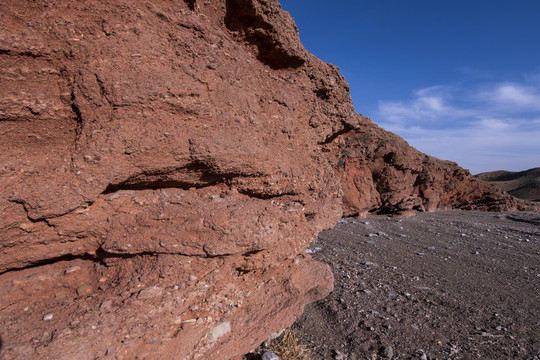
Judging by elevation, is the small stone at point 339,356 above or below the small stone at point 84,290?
below

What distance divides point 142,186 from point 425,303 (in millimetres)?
3541

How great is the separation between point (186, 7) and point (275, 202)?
1804 millimetres

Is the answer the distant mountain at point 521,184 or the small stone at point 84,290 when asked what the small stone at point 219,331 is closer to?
the small stone at point 84,290

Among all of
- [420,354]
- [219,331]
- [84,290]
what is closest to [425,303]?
[420,354]

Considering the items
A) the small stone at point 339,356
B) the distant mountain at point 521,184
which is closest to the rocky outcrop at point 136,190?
the small stone at point 339,356

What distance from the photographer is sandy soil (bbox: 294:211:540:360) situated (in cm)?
273

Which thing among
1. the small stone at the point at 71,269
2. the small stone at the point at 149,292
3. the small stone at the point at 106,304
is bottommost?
the small stone at the point at 106,304

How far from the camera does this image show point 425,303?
11.7ft

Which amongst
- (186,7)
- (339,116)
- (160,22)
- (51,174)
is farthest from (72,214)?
(339,116)

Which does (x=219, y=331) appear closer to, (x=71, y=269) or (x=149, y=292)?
(x=149, y=292)

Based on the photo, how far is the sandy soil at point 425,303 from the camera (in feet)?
8.95

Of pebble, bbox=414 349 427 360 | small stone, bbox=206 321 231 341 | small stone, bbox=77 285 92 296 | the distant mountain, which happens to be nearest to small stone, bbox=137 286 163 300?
small stone, bbox=77 285 92 296

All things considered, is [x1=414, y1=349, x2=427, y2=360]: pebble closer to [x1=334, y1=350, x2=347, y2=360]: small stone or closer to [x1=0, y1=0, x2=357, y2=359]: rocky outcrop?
[x1=334, y1=350, x2=347, y2=360]: small stone

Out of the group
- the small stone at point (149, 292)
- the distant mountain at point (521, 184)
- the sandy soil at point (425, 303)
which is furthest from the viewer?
the distant mountain at point (521, 184)
